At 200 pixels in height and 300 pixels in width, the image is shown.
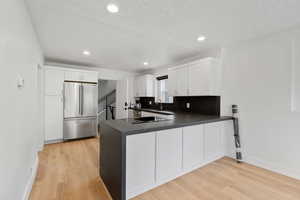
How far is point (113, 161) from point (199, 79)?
241cm

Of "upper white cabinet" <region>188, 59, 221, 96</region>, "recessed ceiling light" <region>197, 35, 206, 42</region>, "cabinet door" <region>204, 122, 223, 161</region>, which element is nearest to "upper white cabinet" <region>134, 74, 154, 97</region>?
"upper white cabinet" <region>188, 59, 221, 96</region>

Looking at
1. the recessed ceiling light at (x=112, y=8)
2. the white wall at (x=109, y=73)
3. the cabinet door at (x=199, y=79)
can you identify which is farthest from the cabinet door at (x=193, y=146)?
the white wall at (x=109, y=73)

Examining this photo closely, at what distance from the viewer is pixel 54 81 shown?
3771 millimetres

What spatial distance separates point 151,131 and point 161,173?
2.13 ft

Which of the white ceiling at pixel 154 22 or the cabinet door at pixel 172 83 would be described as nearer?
the white ceiling at pixel 154 22

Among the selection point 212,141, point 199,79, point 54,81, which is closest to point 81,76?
point 54,81

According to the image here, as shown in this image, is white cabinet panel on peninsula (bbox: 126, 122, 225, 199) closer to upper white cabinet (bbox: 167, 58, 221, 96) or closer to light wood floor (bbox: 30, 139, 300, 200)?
light wood floor (bbox: 30, 139, 300, 200)

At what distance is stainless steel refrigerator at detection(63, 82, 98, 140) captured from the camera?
3916mm

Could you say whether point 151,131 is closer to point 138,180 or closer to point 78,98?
point 138,180

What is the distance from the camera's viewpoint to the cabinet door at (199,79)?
2.87m

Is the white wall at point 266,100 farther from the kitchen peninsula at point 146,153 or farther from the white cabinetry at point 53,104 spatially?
the white cabinetry at point 53,104

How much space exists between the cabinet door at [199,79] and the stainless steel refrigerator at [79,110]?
302cm

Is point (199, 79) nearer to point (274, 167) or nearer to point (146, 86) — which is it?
point (274, 167)

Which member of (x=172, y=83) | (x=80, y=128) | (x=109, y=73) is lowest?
(x=80, y=128)
